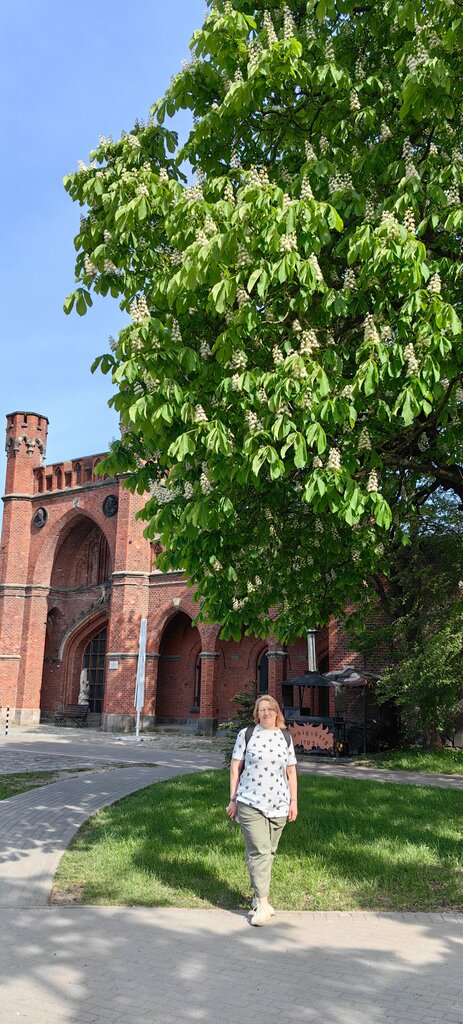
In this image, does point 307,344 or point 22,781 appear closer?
point 307,344

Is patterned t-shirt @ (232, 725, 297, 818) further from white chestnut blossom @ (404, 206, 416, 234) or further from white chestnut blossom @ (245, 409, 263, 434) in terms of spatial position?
white chestnut blossom @ (404, 206, 416, 234)

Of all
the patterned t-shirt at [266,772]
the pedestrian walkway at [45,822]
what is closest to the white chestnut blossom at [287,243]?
the patterned t-shirt at [266,772]

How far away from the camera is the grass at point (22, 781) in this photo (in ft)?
38.2

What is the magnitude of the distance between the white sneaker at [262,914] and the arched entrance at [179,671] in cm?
2362

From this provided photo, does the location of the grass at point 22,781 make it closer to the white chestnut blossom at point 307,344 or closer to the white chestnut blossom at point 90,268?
the white chestnut blossom at point 90,268

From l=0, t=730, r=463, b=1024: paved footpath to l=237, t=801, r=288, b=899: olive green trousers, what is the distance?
269mm

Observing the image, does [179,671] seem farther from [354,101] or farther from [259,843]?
[354,101]

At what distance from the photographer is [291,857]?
24.3 ft

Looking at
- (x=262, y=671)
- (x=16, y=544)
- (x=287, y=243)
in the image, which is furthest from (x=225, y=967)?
(x=16, y=544)

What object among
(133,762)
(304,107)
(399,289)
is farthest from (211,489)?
(133,762)

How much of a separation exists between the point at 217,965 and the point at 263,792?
1348 mm

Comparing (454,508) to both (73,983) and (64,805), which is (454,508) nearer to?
(64,805)

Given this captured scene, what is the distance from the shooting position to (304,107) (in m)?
7.70

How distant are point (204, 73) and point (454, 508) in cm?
1234
